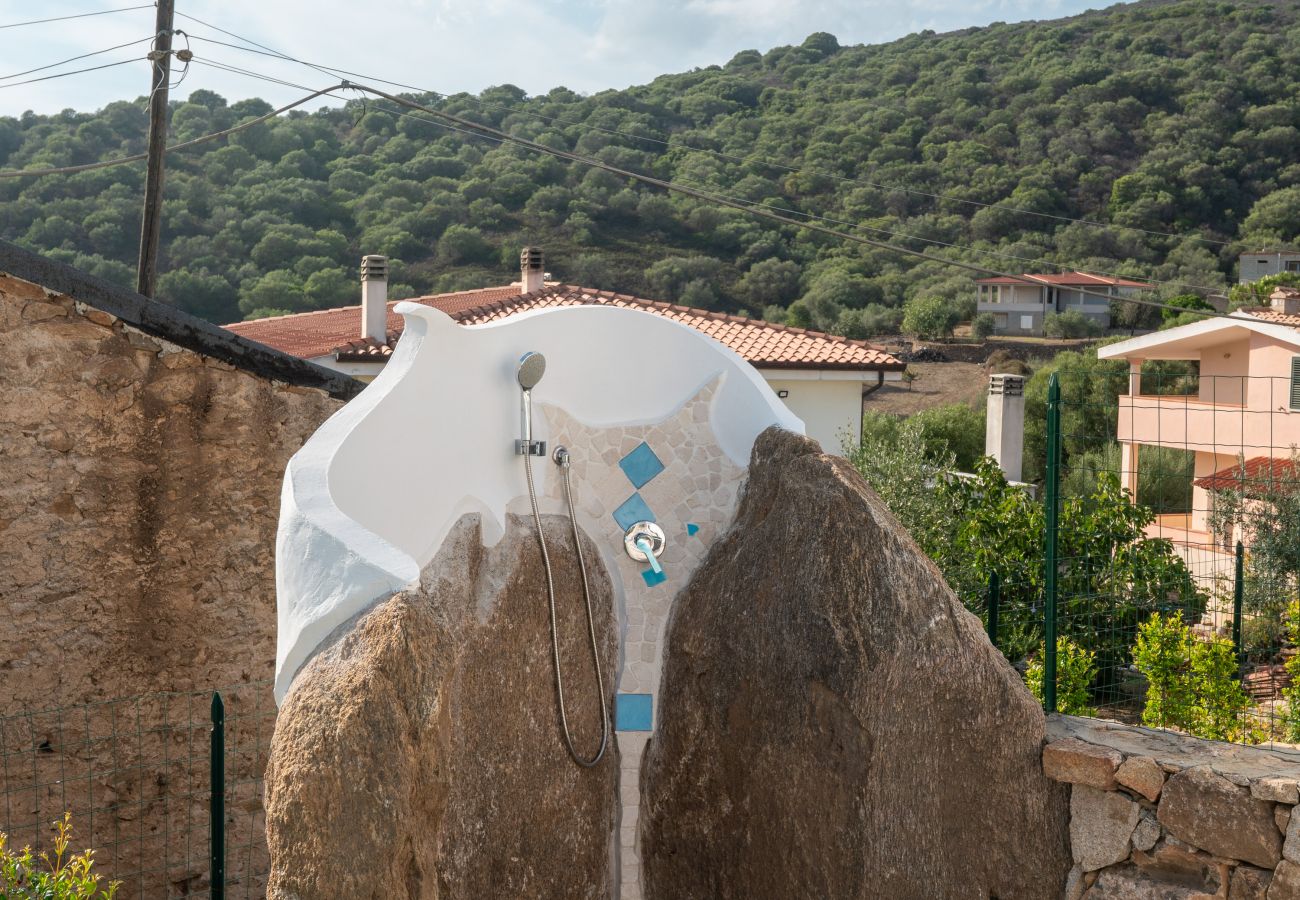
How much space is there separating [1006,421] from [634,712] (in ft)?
45.6

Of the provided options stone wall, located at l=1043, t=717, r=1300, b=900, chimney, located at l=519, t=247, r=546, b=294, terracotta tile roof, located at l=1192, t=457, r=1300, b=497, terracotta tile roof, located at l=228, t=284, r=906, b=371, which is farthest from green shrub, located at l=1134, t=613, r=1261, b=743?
chimney, located at l=519, t=247, r=546, b=294

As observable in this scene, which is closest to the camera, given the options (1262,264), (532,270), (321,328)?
(321,328)

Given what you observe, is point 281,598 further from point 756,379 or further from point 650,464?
point 756,379

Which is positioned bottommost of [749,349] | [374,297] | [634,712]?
[634,712]

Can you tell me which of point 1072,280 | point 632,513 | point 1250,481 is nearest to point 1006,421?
point 1250,481

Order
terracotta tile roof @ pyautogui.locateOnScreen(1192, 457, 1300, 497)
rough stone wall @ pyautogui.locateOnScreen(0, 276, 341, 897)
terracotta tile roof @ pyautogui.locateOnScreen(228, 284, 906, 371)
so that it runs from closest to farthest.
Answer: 1. rough stone wall @ pyautogui.locateOnScreen(0, 276, 341, 897)
2. terracotta tile roof @ pyautogui.locateOnScreen(1192, 457, 1300, 497)
3. terracotta tile roof @ pyautogui.locateOnScreen(228, 284, 906, 371)

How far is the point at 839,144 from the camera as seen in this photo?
4053 centimetres

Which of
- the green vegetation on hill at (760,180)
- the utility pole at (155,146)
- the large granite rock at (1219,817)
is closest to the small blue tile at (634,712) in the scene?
the large granite rock at (1219,817)

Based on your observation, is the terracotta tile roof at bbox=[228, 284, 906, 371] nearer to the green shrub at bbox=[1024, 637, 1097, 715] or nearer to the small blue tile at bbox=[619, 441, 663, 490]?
the green shrub at bbox=[1024, 637, 1097, 715]

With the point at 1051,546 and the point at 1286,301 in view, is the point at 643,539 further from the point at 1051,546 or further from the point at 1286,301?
the point at 1286,301

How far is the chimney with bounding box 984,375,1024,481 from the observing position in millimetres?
17609

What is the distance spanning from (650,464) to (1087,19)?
52771 mm

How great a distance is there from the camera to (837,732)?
14.2 feet

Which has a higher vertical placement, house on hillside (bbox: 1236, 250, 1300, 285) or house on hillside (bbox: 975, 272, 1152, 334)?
house on hillside (bbox: 1236, 250, 1300, 285)
